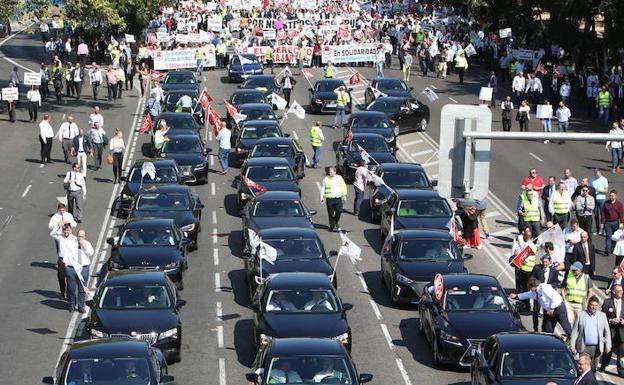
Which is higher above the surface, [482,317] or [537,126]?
[482,317]

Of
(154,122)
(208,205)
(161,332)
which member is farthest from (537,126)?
(161,332)

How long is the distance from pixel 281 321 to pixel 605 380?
554 cm

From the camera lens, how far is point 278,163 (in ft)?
123

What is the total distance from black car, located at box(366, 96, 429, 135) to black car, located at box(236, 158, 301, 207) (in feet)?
37.7

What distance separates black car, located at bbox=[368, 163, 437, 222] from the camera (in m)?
36.2

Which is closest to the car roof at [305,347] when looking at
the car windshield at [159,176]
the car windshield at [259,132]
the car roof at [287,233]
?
the car roof at [287,233]

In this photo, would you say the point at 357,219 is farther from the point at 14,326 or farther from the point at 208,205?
the point at 14,326

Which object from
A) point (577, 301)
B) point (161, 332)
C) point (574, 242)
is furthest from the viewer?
point (574, 242)

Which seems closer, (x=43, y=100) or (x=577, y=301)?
(x=577, y=301)

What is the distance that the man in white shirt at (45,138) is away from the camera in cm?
4322

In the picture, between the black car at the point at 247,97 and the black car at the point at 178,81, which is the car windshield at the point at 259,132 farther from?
the black car at the point at 178,81

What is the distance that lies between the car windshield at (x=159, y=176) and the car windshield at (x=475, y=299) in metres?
13.6

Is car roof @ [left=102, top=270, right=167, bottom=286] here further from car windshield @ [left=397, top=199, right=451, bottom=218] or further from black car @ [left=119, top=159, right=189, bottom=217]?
black car @ [left=119, top=159, right=189, bottom=217]

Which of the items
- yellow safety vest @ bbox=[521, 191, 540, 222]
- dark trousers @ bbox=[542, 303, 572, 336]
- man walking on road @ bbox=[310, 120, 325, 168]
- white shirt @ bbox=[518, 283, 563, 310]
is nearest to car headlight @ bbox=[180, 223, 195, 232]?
yellow safety vest @ bbox=[521, 191, 540, 222]
